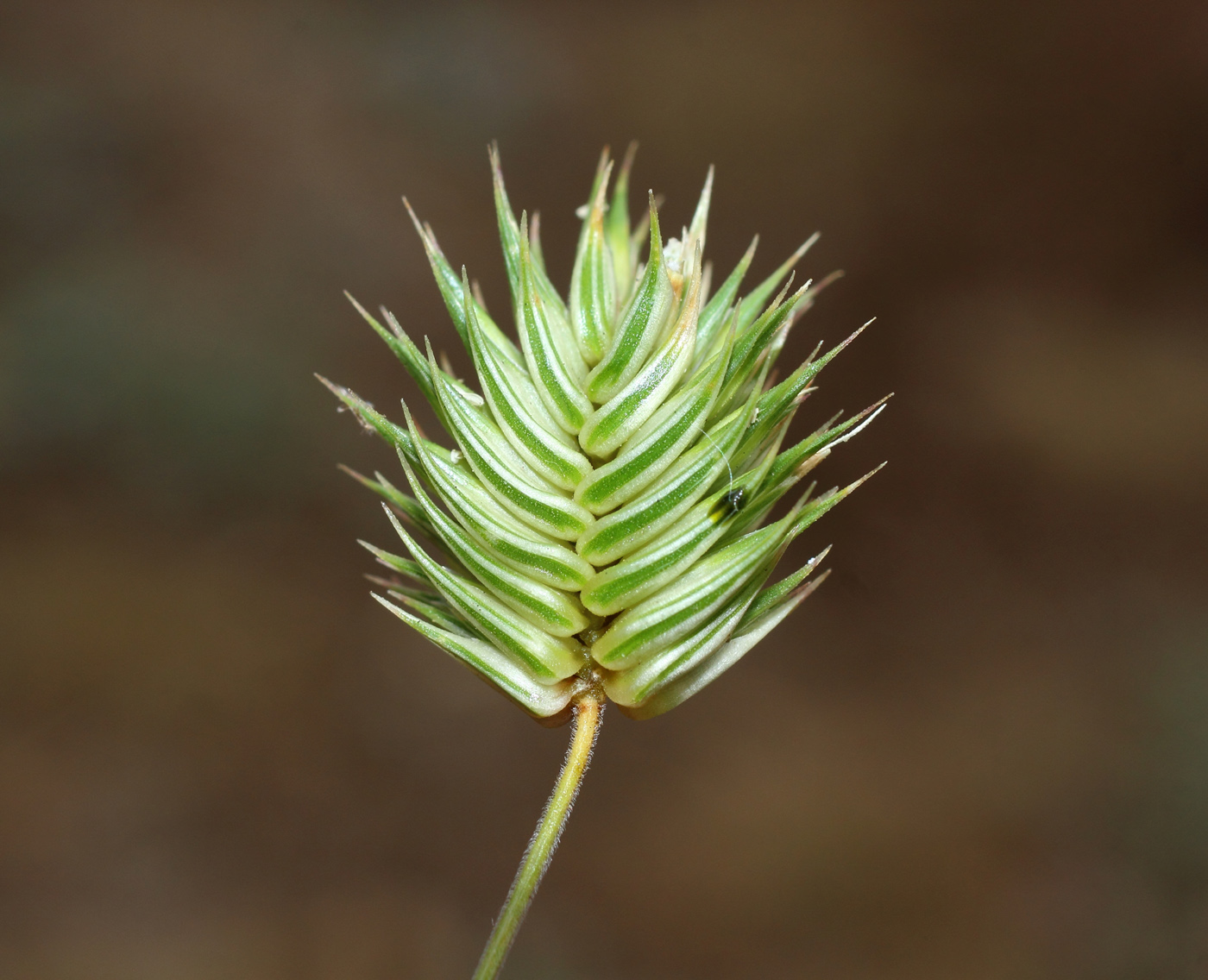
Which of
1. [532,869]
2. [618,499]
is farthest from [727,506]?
[532,869]

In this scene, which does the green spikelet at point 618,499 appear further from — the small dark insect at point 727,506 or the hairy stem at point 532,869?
the hairy stem at point 532,869

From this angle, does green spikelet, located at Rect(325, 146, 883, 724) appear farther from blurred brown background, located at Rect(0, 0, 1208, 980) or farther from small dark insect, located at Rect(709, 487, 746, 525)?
blurred brown background, located at Rect(0, 0, 1208, 980)

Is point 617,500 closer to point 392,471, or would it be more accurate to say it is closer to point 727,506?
point 727,506

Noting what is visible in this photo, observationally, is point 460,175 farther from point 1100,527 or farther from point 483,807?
point 1100,527

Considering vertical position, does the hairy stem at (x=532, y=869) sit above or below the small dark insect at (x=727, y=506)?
below

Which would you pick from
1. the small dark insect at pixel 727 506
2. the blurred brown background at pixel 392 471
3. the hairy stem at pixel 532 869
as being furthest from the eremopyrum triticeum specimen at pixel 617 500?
the blurred brown background at pixel 392 471
